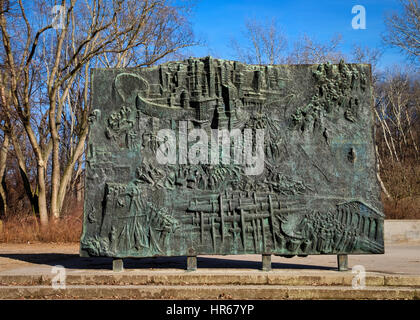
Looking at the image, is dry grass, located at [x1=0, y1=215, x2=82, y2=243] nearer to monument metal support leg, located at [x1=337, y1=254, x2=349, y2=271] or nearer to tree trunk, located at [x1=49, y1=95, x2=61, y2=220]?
tree trunk, located at [x1=49, y1=95, x2=61, y2=220]

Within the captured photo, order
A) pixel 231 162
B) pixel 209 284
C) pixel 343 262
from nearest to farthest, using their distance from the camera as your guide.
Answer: pixel 209 284 < pixel 343 262 < pixel 231 162

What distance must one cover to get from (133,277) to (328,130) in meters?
4.67

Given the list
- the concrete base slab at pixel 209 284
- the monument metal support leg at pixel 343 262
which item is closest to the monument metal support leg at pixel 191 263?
the concrete base slab at pixel 209 284

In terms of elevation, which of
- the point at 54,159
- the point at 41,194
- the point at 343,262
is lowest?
the point at 343,262

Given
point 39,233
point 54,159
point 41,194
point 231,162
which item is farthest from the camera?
point 54,159

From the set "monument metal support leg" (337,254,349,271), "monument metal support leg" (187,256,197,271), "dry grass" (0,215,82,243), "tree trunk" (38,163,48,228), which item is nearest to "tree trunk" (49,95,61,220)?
"tree trunk" (38,163,48,228)

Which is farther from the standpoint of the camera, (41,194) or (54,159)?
(54,159)

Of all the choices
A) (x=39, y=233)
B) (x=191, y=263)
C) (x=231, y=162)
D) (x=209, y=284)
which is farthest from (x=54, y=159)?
(x=209, y=284)

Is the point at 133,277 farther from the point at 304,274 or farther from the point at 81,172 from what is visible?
the point at 81,172

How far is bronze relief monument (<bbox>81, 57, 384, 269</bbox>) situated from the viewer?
7492mm

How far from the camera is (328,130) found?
7.79m

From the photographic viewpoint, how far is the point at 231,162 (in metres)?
7.71

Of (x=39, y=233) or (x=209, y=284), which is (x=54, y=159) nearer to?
(x=39, y=233)

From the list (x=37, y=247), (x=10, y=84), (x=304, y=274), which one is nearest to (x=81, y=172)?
(x=10, y=84)
